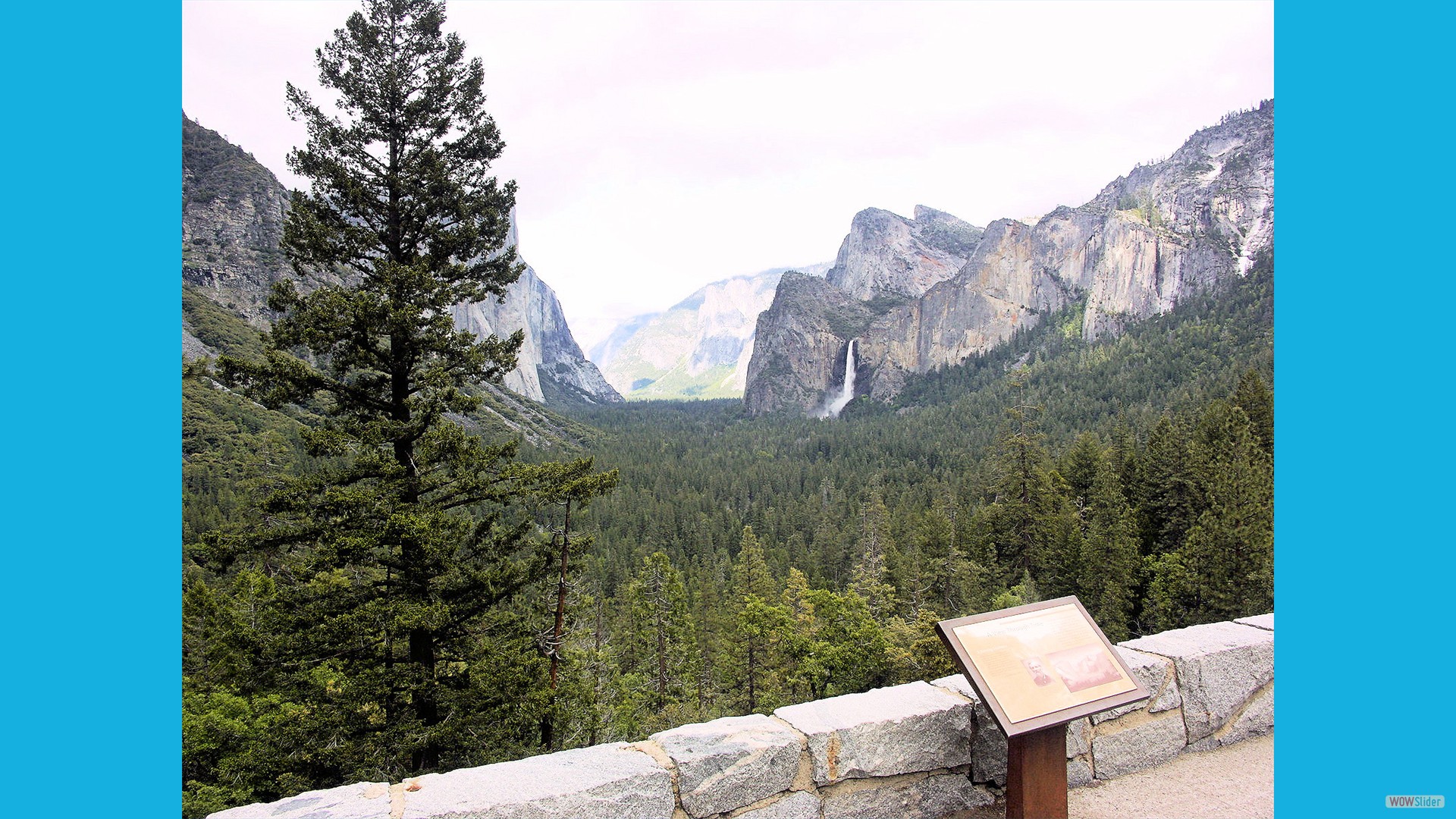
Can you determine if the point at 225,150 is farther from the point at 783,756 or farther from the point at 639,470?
the point at 783,756

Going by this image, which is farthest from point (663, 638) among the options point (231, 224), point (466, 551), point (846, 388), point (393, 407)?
point (846, 388)

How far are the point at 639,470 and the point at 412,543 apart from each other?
83.5 m

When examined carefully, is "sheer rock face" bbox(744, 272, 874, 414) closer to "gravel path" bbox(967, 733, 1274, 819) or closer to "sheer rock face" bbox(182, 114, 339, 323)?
"sheer rock face" bbox(182, 114, 339, 323)

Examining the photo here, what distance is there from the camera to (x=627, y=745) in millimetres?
4188

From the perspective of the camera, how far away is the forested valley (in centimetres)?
862

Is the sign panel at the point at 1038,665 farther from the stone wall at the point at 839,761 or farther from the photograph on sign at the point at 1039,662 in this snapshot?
the stone wall at the point at 839,761

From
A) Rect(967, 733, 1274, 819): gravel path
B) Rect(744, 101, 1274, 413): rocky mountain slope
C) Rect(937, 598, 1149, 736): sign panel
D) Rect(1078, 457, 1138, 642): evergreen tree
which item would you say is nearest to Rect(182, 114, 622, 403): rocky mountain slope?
Rect(744, 101, 1274, 413): rocky mountain slope

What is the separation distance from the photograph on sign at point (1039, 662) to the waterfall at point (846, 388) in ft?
585

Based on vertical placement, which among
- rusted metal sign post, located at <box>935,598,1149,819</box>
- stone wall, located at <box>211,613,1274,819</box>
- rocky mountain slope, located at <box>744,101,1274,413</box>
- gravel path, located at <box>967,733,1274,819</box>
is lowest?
gravel path, located at <box>967,733,1274,819</box>

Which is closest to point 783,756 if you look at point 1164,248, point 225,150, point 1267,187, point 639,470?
point 639,470

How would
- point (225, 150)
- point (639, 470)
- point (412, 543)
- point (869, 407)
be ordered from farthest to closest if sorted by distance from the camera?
point (869, 407)
point (225, 150)
point (639, 470)
point (412, 543)

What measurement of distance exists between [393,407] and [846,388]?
17899 cm

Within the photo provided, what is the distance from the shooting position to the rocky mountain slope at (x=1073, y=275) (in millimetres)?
125250

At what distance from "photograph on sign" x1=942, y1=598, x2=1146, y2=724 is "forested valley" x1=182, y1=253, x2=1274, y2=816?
246 inches
